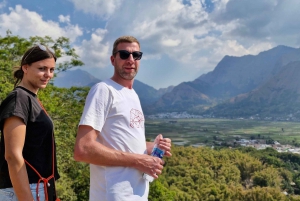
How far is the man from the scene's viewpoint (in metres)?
1.63

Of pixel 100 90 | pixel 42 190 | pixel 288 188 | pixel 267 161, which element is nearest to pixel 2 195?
pixel 42 190

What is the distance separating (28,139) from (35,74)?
0.36m

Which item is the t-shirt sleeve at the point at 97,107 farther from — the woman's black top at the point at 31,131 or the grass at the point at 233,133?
the grass at the point at 233,133

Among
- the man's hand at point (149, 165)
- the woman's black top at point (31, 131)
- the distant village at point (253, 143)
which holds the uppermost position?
the woman's black top at point (31, 131)

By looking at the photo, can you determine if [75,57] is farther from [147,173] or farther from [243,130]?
[243,130]

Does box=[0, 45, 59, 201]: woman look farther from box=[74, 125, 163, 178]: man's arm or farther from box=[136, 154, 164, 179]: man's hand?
box=[136, 154, 164, 179]: man's hand

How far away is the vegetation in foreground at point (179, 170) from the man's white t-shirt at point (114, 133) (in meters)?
6.67

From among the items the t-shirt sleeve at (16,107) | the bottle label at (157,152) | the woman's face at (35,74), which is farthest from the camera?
Answer: the bottle label at (157,152)

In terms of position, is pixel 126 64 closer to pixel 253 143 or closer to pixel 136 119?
pixel 136 119

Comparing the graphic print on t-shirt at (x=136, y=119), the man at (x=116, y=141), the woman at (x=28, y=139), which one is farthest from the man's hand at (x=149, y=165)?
the woman at (x=28, y=139)

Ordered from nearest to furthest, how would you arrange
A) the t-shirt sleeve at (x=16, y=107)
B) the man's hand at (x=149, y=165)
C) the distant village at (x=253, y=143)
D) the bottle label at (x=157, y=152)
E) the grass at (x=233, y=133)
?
the t-shirt sleeve at (x=16, y=107), the man's hand at (x=149, y=165), the bottle label at (x=157, y=152), the distant village at (x=253, y=143), the grass at (x=233, y=133)

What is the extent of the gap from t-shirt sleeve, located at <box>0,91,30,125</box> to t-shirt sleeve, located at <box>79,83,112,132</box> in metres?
0.31

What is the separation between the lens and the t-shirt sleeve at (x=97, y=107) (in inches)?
64.3

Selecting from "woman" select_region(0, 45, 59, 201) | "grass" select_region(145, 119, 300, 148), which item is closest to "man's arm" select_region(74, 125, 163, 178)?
"woman" select_region(0, 45, 59, 201)
